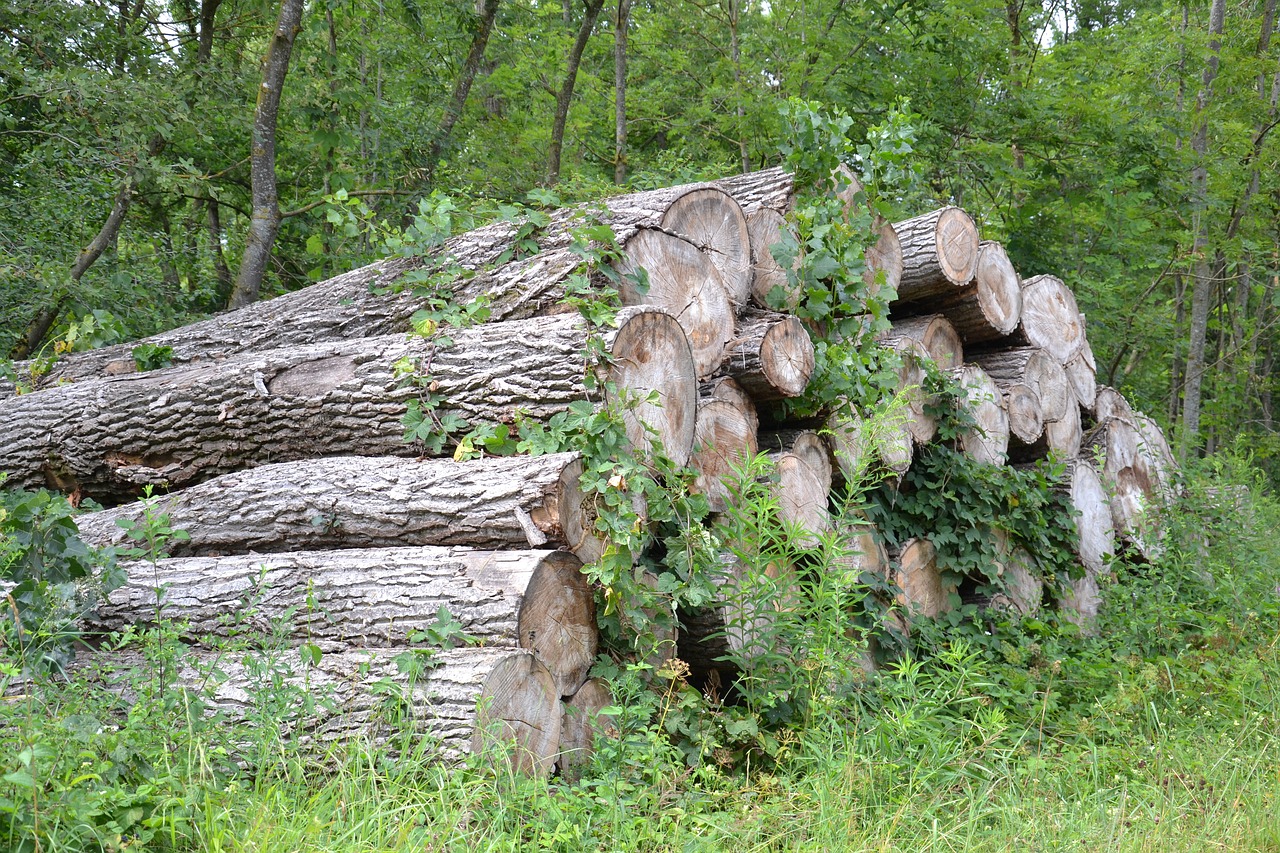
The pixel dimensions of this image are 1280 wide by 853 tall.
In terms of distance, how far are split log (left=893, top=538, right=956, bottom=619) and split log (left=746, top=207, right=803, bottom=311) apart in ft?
4.83

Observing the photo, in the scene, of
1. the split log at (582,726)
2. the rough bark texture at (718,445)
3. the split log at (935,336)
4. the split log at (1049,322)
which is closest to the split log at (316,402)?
the rough bark texture at (718,445)

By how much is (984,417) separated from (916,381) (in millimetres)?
595

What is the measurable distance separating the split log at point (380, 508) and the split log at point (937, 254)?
3019mm

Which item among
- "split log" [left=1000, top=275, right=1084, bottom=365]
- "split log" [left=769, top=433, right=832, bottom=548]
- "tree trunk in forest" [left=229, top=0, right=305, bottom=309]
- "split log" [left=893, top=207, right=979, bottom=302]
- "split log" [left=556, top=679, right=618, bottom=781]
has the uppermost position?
"tree trunk in forest" [left=229, top=0, right=305, bottom=309]

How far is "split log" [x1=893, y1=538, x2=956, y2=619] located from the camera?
495 cm

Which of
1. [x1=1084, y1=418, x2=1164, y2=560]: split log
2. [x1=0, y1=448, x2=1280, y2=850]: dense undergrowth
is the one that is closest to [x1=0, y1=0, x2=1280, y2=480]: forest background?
[x1=1084, y1=418, x2=1164, y2=560]: split log

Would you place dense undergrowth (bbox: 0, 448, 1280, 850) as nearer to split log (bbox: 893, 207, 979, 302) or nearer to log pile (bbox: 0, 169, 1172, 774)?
log pile (bbox: 0, 169, 1172, 774)

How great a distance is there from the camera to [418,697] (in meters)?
2.84

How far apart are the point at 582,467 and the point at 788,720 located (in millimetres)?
1226

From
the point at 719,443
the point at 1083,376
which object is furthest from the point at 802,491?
the point at 1083,376

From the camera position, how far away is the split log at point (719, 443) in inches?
160

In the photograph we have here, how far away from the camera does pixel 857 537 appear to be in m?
4.70

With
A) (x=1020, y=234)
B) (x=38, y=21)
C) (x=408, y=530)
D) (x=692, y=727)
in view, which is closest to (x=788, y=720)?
(x=692, y=727)

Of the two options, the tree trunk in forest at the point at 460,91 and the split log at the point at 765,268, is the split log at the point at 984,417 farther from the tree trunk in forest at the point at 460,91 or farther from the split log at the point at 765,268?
the tree trunk in forest at the point at 460,91
